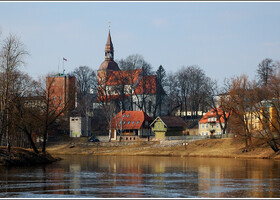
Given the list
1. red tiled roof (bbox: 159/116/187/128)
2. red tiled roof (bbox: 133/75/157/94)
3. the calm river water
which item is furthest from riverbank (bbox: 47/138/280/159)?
the calm river water

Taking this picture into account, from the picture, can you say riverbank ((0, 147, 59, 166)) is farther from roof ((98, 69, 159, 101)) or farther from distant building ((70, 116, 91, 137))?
roof ((98, 69, 159, 101))

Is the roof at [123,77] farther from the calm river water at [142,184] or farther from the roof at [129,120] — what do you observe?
the calm river water at [142,184]

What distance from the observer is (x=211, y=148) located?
8300 centimetres

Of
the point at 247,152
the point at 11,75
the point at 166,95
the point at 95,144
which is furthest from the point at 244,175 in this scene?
the point at 166,95

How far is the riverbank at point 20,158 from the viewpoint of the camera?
2111 inches

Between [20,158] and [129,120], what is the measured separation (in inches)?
2106

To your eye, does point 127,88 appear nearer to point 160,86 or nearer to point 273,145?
point 160,86

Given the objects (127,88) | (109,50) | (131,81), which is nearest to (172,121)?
(131,81)

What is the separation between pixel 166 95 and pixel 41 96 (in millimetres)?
58698

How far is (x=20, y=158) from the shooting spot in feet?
183

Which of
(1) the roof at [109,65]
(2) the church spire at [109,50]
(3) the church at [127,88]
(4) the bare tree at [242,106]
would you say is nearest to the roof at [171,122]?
(3) the church at [127,88]

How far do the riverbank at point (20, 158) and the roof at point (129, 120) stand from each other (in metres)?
43.3

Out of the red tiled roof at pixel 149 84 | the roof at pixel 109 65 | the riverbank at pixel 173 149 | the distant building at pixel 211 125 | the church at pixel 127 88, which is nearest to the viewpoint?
the riverbank at pixel 173 149

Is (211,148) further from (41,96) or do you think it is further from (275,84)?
(41,96)
